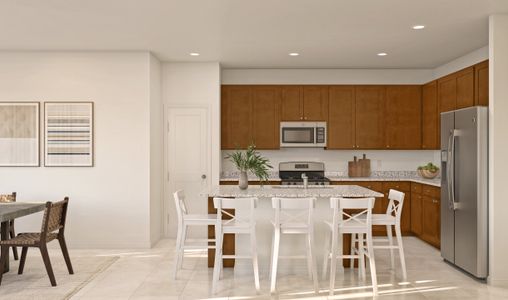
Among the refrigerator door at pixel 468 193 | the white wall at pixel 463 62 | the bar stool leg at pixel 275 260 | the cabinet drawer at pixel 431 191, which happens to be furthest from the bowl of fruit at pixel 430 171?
the bar stool leg at pixel 275 260

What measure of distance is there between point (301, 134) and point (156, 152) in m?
2.35

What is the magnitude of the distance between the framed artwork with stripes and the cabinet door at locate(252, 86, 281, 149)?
2.60m

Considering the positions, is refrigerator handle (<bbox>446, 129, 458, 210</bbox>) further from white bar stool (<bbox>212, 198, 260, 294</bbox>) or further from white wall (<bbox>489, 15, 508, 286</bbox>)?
white bar stool (<bbox>212, 198, 260, 294</bbox>)

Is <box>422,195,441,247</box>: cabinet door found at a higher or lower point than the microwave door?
lower

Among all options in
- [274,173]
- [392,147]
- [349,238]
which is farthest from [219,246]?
[392,147]

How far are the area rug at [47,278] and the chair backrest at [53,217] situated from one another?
1.69 ft

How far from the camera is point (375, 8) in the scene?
15.6 feet

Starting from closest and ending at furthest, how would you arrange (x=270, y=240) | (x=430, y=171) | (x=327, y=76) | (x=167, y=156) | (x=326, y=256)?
(x=326, y=256) → (x=270, y=240) → (x=430, y=171) → (x=167, y=156) → (x=327, y=76)

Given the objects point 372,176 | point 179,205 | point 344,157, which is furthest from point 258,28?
point 372,176

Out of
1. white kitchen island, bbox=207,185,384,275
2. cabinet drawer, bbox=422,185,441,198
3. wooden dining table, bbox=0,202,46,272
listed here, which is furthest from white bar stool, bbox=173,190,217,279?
cabinet drawer, bbox=422,185,441,198

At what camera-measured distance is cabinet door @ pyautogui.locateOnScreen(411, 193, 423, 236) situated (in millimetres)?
7264

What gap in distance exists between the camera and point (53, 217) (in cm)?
501

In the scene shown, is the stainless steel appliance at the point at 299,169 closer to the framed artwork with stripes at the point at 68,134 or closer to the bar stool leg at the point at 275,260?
the framed artwork with stripes at the point at 68,134

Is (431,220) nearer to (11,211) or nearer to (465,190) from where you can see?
(465,190)
